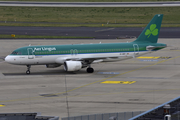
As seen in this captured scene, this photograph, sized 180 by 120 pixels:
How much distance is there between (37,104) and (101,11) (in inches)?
3990

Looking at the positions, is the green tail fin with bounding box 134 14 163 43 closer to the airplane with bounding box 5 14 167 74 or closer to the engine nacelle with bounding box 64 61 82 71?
the airplane with bounding box 5 14 167 74

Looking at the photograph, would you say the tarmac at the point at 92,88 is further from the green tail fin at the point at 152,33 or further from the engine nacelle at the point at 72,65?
the green tail fin at the point at 152,33

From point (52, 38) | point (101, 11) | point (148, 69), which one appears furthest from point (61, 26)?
point (148, 69)

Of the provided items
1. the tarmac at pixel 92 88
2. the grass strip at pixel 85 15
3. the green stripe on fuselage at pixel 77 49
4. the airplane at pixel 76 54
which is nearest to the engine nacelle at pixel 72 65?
the airplane at pixel 76 54

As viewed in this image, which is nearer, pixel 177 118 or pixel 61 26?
pixel 177 118

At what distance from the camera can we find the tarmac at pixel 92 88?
112 ft

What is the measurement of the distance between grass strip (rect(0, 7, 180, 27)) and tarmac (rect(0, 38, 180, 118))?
54341 millimetres

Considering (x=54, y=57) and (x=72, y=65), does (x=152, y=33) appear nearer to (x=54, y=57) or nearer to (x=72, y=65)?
(x=72, y=65)

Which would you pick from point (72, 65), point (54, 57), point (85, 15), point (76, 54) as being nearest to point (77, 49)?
point (76, 54)

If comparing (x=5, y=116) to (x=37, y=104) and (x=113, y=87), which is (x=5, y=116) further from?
(x=113, y=87)

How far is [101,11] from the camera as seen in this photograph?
13350 centimetres

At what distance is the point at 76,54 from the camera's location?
51.7 metres

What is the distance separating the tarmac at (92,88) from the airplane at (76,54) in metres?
1.79

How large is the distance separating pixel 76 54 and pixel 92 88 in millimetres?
10713
